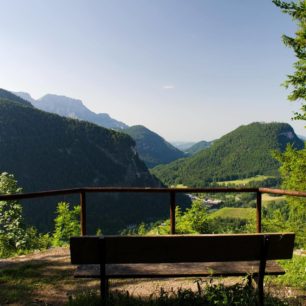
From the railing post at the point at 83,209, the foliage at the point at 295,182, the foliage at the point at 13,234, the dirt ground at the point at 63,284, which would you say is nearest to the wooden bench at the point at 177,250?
the dirt ground at the point at 63,284

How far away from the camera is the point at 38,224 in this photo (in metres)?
104

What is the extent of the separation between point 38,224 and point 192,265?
10740 centimetres

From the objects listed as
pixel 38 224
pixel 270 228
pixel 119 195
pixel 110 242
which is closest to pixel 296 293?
pixel 110 242

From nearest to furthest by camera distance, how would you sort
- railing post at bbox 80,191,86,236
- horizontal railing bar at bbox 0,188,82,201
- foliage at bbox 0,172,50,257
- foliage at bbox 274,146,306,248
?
horizontal railing bar at bbox 0,188,82,201 < railing post at bbox 80,191,86,236 < foliage at bbox 0,172,50,257 < foliage at bbox 274,146,306,248

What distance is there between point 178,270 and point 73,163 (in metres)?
159

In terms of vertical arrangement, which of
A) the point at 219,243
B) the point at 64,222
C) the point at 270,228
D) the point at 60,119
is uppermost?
the point at 60,119

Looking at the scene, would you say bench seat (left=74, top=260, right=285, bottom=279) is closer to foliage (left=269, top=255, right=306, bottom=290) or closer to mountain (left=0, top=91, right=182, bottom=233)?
foliage (left=269, top=255, right=306, bottom=290)

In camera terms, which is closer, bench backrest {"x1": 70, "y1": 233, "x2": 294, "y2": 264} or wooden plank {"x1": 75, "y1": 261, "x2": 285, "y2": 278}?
bench backrest {"x1": 70, "y1": 233, "x2": 294, "y2": 264}

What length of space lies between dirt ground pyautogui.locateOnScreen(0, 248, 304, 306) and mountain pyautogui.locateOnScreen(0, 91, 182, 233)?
328 ft

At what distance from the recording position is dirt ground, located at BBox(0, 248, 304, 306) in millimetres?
5039

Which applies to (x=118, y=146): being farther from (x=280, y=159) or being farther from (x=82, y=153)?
(x=280, y=159)

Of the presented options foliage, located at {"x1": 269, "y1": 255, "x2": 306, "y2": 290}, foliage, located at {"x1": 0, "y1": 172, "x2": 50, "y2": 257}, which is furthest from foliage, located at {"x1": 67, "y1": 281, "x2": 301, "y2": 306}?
foliage, located at {"x1": 0, "y1": 172, "x2": 50, "y2": 257}

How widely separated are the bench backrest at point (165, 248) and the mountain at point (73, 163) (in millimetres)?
102947

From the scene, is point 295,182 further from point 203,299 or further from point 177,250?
point 177,250
